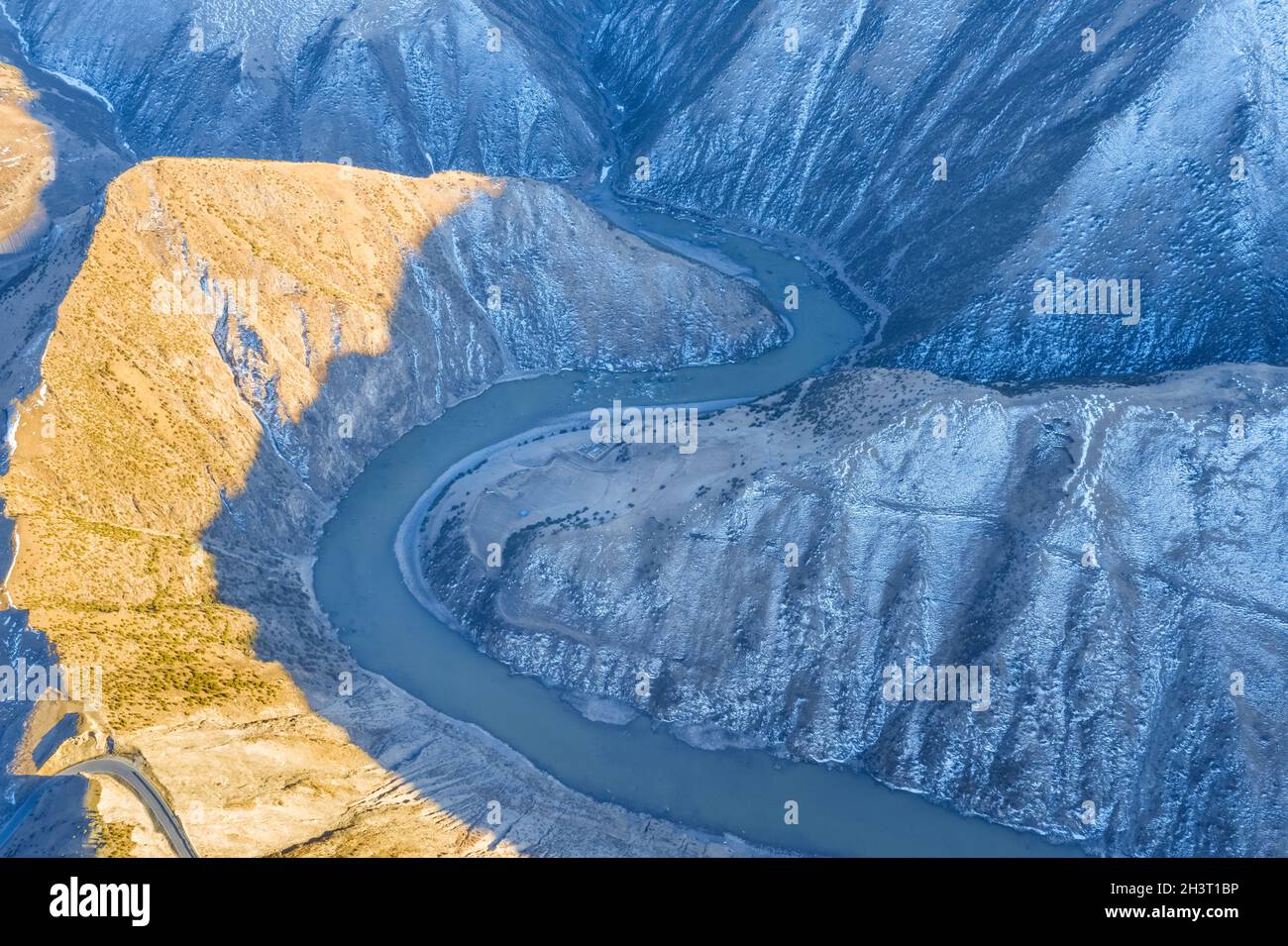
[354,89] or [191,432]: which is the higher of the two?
[354,89]

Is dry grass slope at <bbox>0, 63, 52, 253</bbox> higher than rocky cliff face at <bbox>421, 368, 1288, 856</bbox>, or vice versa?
dry grass slope at <bbox>0, 63, 52, 253</bbox>

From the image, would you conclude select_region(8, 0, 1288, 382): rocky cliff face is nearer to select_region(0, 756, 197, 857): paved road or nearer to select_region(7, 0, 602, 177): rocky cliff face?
select_region(7, 0, 602, 177): rocky cliff face

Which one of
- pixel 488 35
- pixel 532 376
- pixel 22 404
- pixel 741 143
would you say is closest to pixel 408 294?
pixel 532 376

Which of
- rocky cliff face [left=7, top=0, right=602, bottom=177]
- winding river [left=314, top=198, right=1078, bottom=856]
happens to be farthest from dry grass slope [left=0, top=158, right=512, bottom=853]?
rocky cliff face [left=7, top=0, right=602, bottom=177]

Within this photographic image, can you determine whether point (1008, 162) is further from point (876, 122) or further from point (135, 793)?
Result: point (135, 793)

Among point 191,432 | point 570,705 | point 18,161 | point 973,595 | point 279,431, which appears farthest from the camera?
point 18,161

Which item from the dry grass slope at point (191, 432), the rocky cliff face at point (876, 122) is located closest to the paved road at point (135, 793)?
the dry grass slope at point (191, 432)

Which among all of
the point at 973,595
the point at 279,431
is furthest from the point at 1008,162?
the point at 279,431
